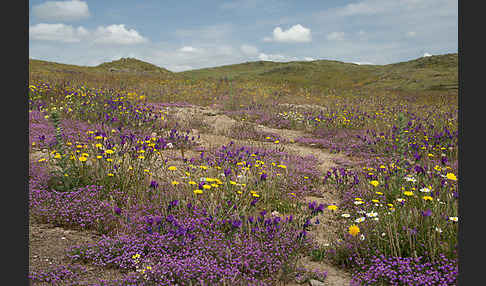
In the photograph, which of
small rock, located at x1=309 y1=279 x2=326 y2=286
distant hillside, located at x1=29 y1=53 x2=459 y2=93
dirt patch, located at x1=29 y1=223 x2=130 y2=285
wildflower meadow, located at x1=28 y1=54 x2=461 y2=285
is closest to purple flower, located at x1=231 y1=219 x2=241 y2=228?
wildflower meadow, located at x1=28 y1=54 x2=461 y2=285

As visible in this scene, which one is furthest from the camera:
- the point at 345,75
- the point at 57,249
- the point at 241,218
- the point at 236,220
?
the point at 345,75

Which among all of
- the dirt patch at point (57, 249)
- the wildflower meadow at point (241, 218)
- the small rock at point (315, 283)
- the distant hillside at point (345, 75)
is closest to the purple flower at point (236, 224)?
the wildflower meadow at point (241, 218)

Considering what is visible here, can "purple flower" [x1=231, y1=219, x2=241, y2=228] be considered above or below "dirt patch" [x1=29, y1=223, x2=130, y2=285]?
above

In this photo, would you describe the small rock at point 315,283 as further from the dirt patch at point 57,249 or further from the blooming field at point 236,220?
the dirt patch at point 57,249

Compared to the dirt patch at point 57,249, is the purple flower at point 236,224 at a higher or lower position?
higher

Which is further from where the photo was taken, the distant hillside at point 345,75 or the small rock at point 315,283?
the distant hillside at point 345,75

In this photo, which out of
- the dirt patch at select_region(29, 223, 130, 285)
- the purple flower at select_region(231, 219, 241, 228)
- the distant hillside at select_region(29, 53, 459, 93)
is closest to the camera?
the dirt patch at select_region(29, 223, 130, 285)

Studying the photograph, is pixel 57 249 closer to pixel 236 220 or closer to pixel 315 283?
pixel 236 220

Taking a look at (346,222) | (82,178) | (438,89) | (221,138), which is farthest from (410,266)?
(438,89)

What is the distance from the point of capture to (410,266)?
3082 mm

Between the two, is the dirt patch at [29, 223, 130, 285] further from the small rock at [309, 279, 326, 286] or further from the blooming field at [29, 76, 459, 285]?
the small rock at [309, 279, 326, 286]

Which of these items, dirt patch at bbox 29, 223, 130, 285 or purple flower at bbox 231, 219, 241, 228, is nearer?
dirt patch at bbox 29, 223, 130, 285

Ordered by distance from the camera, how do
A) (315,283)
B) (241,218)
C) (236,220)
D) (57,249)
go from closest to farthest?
(315,283)
(57,249)
(236,220)
(241,218)

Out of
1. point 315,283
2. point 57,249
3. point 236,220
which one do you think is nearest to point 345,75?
point 236,220
